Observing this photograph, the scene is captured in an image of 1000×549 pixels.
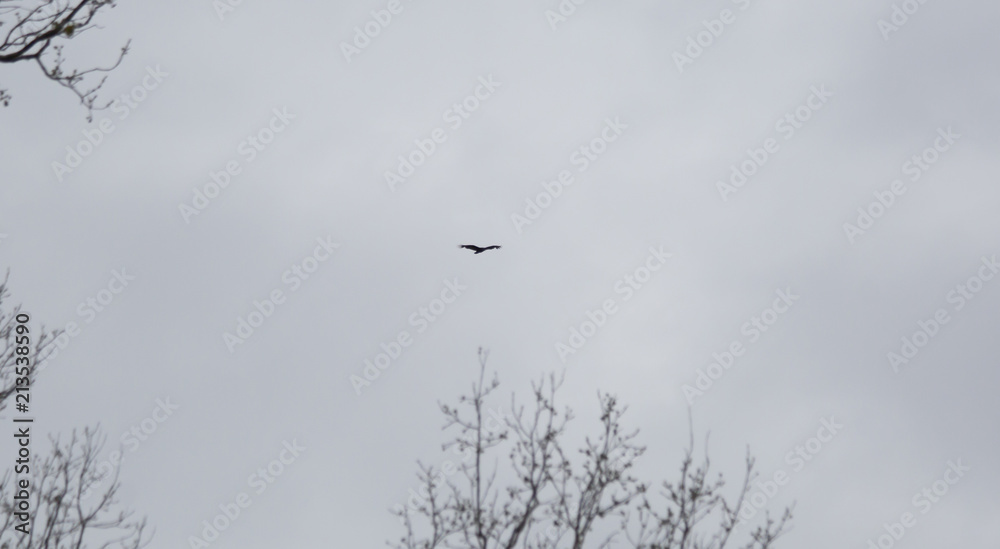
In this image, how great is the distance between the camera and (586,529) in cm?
1134

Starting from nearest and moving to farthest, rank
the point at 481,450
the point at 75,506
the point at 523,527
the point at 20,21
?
the point at 20,21 < the point at 523,527 < the point at 481,450 < the point at 75,506

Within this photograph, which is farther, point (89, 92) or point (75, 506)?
point (75, 506)

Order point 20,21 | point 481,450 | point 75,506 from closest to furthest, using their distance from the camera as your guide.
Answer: point 20,21
point 481,450
point 75,506

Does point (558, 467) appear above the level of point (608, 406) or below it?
below

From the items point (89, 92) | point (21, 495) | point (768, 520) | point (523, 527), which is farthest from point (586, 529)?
point (21, 495)

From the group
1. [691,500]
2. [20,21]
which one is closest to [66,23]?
[20,21]

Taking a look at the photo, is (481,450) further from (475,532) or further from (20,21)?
(20,21)

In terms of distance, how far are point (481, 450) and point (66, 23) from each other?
695cm

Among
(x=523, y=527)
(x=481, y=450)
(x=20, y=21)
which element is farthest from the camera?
(x=481, y=450)

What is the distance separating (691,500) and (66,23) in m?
8.83

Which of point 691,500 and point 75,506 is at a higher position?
point 691,500

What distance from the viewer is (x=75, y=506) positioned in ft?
46.9

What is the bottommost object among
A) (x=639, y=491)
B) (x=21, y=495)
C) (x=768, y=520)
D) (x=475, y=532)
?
(x=21, y=495)

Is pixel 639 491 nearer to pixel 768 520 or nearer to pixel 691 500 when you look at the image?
pixel 691 500
